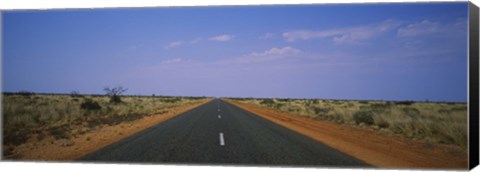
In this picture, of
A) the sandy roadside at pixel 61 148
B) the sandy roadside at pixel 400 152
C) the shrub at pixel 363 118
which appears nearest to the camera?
the sandy roadside at pixel 400 152

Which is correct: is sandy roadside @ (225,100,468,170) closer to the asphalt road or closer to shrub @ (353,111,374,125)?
the asphalt road

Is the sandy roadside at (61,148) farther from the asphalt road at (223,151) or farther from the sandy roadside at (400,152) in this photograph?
the sandy roadside at (400,152)

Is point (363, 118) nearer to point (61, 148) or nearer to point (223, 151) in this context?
point (223, 151)

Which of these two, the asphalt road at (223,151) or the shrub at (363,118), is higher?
the shrub at (363,118)

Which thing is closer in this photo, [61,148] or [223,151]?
[223,151]

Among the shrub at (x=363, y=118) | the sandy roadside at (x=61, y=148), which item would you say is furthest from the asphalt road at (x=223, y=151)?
the shrub at (x=363, y=118)

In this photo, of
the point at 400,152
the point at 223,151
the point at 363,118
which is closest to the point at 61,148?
the point at 223,151

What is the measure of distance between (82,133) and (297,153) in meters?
8.75

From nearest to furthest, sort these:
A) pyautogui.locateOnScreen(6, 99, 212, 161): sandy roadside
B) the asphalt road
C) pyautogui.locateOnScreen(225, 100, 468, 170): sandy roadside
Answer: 1. the asphalt road
2. pyautogui.locateOnScreen(225, 100, 468, 170): sandy roadside
3. pyautogui.locateOnScreen(6, 99, 212, 161): sandy roadside

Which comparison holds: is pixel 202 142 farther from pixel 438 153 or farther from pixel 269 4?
pixel 438 153

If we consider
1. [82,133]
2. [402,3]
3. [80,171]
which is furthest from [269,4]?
[82,133]

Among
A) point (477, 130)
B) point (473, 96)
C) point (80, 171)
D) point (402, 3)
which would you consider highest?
point (402, 3)

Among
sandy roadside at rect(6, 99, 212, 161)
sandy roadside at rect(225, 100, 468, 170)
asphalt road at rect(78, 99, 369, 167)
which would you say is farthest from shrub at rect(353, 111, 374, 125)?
sandy roadside at rect(6, 99, 212, 161)

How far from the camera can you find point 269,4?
12500 millimetres
